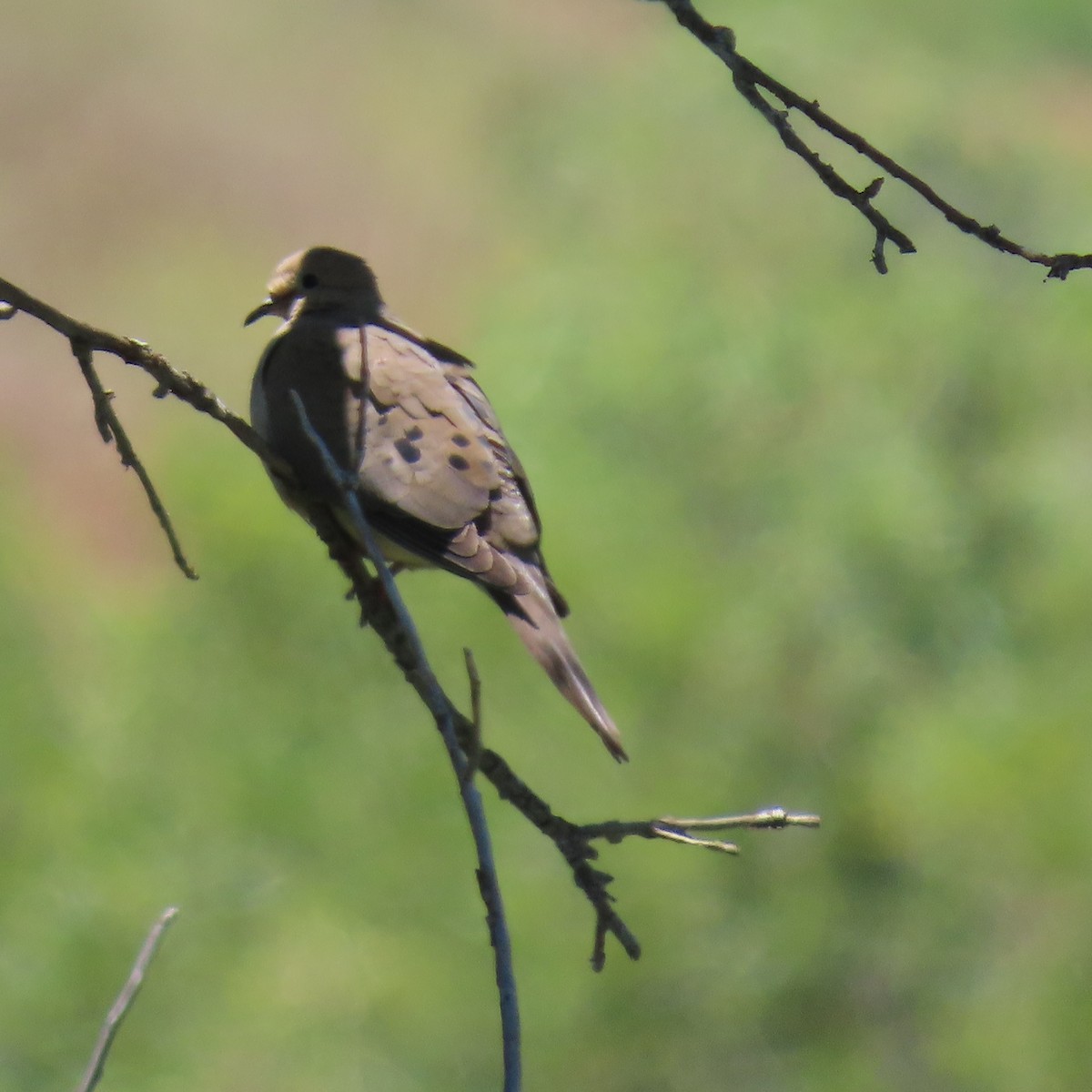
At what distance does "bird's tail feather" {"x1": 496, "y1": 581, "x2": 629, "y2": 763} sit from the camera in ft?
8.40

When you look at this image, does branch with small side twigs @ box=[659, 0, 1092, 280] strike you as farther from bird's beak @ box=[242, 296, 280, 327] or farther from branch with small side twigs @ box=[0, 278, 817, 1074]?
bird's beak @ box=[242, 296, 280, 327]

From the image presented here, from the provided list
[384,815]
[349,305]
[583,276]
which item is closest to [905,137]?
[583,276]

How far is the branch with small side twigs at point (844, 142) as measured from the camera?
1.95 meters

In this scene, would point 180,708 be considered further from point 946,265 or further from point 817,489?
point 946,265

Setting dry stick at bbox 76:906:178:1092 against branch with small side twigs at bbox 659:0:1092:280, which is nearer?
dry stick at bbox 76:906:178:1092

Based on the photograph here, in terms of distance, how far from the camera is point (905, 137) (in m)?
14.7

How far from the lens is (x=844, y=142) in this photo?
2.00m

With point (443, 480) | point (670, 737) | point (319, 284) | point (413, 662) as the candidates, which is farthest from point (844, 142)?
point (670, 737)

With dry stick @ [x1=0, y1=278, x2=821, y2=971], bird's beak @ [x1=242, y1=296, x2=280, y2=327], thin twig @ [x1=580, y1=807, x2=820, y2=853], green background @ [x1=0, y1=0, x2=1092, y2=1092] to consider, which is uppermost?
green background @ [x1=0, y1=0, x2=1092, y2=1092]

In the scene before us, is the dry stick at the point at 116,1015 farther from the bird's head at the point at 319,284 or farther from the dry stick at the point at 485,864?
the bird's head at the point at 319,284

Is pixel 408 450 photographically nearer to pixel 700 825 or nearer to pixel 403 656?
pixel 403 656

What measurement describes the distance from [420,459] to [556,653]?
0.67m

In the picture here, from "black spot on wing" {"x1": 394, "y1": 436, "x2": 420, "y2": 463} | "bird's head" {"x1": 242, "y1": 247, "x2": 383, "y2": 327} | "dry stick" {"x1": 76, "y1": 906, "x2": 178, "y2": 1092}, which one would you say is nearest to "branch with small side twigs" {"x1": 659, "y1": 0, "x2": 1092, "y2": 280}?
"dry stick" {"x1": 76, "y1": 906, "x2": 178, "y2": 1092}

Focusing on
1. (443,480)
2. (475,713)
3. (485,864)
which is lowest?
(485,864)
